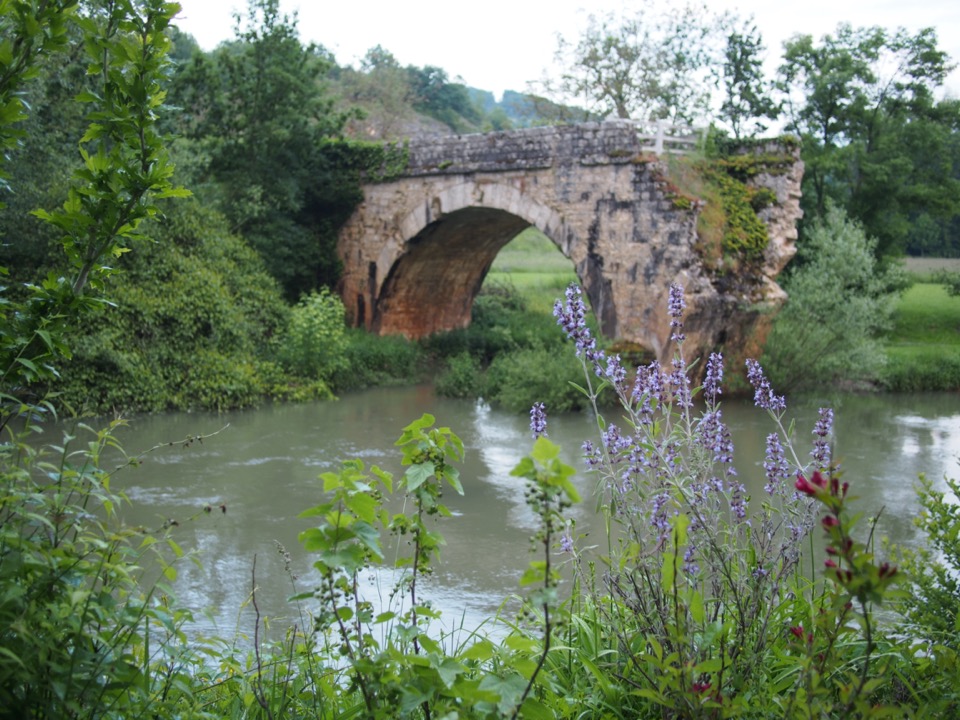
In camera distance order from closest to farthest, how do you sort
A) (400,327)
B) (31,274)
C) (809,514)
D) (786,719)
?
1. (786,719)
2. (809,514)
3. (31,274)
4. (400,327)

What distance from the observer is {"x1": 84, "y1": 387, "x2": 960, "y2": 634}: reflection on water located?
633 cm

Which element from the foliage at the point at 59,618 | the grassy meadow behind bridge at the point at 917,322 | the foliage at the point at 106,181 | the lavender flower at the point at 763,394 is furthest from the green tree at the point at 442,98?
the foliage at the point at 59,618

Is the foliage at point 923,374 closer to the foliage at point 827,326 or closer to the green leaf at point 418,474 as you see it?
the foliage at point 827,326

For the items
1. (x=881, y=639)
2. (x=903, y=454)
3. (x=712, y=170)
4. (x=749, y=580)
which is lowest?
(x=903, y=454)

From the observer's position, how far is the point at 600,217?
14055 mm

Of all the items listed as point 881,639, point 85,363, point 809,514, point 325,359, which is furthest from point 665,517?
point 325,359

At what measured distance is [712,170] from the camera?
1399cm

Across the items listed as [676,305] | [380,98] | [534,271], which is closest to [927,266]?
[534,271]

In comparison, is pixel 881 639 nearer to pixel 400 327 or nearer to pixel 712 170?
pixel 712 170

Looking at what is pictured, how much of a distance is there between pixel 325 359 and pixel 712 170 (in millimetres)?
6112

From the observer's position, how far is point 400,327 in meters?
18.0

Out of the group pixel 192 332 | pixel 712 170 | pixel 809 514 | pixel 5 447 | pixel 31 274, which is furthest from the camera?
pixel 712 170

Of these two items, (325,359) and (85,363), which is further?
(325,359)

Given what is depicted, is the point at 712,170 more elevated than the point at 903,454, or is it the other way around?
the point at 712,170
